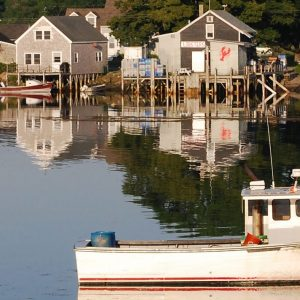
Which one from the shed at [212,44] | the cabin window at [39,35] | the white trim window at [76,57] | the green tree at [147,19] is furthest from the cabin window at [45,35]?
the shed at [212,44]

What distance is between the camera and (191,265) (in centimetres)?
2725

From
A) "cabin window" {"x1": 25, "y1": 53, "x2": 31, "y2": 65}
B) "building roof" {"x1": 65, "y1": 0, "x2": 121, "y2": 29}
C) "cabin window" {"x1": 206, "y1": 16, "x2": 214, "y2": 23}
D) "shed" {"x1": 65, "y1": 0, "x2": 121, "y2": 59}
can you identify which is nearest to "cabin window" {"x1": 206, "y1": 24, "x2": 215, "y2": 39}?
"cabin window" {"x1": 206, "y1": 16, "x2": 214, "y2": 23}

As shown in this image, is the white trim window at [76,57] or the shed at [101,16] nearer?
the white trim window at [76,57]

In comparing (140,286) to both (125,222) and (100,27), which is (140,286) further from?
(100,27)

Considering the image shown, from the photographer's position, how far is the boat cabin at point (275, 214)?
Result: 1099 inches

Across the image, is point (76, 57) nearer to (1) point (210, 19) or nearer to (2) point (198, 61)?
(2) point (198, 61)

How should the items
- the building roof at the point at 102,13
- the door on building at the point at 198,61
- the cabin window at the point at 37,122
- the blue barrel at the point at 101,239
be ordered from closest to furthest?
the blue barrel at the point at 101,239 → the cabin window at the point at 37,122 → the door on building at the point at 198,61 → the building roof at the point at 102,13

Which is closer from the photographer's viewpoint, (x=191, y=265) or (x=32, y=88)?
(x=191, y=265)

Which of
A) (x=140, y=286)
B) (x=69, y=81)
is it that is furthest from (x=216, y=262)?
(x=69, y=81)

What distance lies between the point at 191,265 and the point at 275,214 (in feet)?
7.82

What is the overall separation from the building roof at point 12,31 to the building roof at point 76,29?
6.90m

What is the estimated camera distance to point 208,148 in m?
55.1

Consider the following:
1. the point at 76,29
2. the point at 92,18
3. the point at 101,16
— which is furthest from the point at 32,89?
the point at 101,16

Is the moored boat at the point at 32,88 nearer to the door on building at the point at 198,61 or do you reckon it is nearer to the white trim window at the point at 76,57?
the white trim window at the point at 76,57
